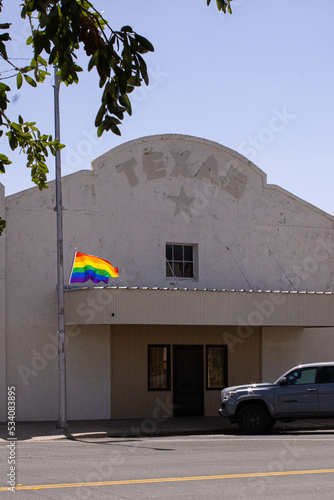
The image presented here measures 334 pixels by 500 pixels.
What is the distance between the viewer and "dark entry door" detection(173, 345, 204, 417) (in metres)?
22.6

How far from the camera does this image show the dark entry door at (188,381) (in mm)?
22625

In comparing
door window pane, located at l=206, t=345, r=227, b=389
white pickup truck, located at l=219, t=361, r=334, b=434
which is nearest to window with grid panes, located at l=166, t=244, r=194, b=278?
door window pane, located at l=206, t=345, r=227, b=389

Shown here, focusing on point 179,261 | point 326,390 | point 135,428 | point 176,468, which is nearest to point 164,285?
point 179,261

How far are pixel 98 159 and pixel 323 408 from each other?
949 cm

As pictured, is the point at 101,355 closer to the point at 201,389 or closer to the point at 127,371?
the point at 127,371

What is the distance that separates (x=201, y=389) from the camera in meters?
22.9

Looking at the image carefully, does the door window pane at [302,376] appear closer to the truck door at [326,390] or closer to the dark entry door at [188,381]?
the truck door at [326,390]

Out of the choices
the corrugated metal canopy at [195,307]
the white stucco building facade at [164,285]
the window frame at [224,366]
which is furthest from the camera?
the window frame at [224,366]

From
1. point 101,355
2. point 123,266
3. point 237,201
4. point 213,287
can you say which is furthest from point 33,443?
point 237,201

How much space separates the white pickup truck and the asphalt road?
1239mm

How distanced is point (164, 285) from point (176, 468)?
36.6ft

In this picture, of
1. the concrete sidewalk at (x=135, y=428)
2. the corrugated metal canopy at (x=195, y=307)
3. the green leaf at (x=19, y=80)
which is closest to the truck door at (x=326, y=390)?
the concrete sidewalk at (x=135, y=428)

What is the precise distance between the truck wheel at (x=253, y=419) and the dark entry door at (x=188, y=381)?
180 inches

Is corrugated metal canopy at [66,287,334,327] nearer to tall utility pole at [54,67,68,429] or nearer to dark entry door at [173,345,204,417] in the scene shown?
tall utility pole at [54,67,68,429]
